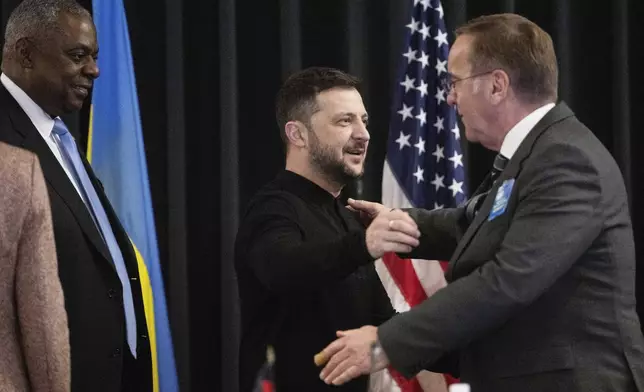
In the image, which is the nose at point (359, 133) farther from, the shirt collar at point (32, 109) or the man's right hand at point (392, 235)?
the shirt collar at point (32, 109)

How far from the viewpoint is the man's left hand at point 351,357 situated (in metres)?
1.97

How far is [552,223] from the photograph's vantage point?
1.88 meters

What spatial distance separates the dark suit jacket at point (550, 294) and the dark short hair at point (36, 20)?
1.37m

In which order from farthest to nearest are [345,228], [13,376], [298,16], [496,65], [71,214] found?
[298,16] < [345,228] < [71,214] < [496,65] < [13,376]

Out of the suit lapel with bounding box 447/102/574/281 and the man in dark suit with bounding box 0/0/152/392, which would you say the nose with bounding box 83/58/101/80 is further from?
the suit lapel with bounding box 447/102/574/281

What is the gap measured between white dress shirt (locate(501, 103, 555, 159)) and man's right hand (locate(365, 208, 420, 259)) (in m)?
0.31

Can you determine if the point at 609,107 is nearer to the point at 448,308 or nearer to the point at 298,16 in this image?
the point at 298,16

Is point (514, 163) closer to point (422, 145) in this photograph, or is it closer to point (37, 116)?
point (37, 116)

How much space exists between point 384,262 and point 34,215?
75.5 inches

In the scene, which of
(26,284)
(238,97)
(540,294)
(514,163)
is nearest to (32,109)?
(26,284)

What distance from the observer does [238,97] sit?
159 inches

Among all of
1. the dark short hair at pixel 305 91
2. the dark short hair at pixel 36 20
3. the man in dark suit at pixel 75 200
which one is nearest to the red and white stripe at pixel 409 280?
the dark short hair at pixel 305 91

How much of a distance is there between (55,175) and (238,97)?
170 cm

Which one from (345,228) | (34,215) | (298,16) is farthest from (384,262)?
(34,215)
